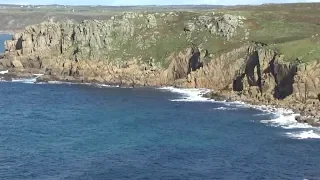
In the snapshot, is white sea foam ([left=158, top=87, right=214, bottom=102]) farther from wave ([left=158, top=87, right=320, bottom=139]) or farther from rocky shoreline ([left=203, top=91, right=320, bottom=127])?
rocky shoreline ([left=203, top=91, right=320, bottom=127])

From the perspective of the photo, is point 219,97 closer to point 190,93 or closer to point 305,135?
point 190,93

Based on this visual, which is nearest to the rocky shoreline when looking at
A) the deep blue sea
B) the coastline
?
the coastline

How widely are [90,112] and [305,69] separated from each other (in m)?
50.6

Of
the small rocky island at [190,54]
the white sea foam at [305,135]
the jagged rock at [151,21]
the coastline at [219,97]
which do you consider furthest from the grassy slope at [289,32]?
the white sea foam at [305,135]

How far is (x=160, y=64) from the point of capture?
165375 millimetres

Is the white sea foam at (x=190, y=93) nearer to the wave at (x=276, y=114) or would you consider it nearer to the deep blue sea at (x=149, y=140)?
the wave at (x=276, y=114)

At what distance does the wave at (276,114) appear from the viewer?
102 meters

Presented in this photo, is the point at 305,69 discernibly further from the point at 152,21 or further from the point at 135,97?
the point at 152,21

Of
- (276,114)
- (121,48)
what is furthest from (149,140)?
(121,48)

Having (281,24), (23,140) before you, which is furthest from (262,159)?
(281,24)

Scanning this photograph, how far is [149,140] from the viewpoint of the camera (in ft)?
328

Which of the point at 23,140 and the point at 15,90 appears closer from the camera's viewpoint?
the point at 23,140

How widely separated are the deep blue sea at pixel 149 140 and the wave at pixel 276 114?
8.1 inches

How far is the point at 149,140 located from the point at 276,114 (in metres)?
34.2
